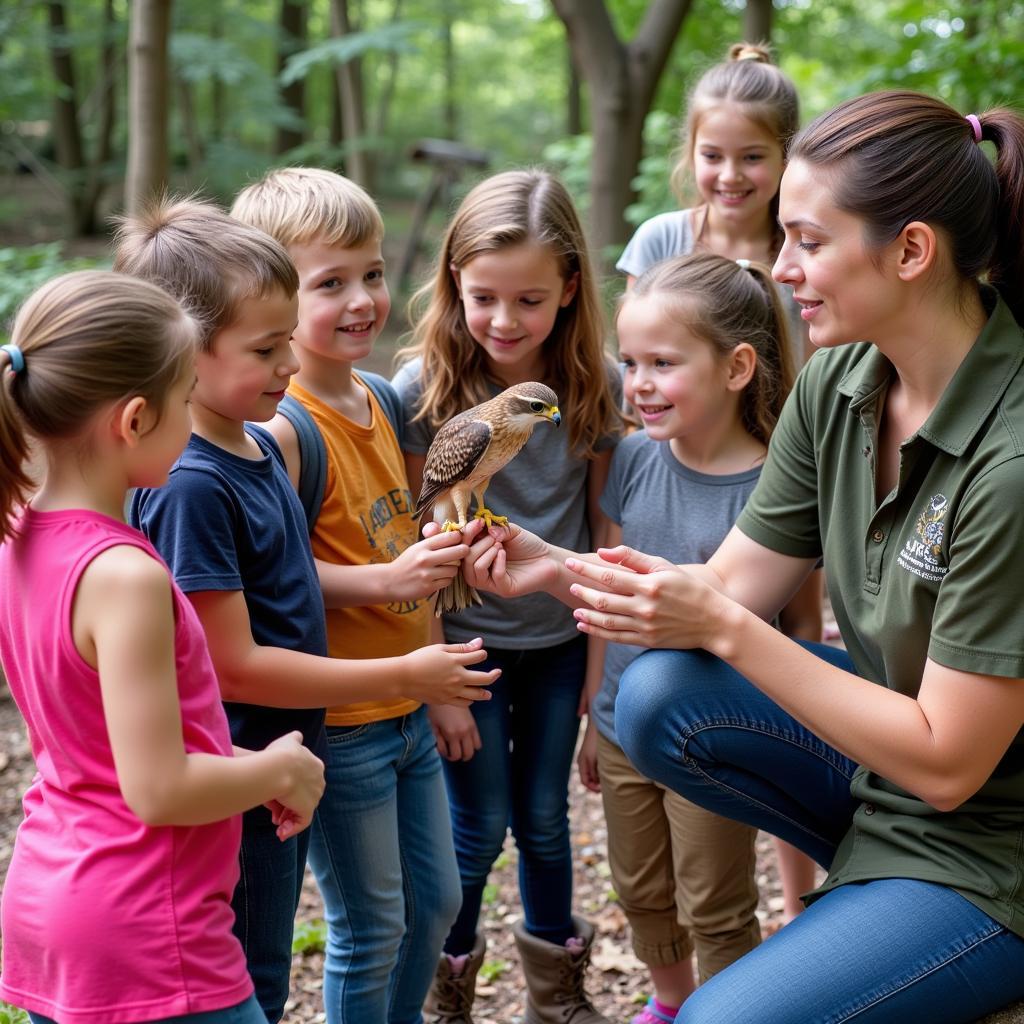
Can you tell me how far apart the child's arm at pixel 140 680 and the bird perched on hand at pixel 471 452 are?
107 centimetres

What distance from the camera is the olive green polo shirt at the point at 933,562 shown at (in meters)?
2.28

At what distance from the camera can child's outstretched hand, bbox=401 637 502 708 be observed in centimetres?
259

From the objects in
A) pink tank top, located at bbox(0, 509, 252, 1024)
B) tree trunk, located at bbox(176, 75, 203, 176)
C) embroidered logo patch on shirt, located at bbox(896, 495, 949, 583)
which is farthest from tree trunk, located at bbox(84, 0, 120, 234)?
embroidered logo patch on shirt, located at bbox(896, 495, 949, 583)

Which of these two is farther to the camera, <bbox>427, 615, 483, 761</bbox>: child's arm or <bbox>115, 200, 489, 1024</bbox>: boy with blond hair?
<bbox>427, 615, 483, 761</bbox>: child's arm

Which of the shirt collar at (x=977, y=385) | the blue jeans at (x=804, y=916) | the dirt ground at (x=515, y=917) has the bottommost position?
the dirt ground at (x=515, y=917)

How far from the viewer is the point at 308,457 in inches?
109

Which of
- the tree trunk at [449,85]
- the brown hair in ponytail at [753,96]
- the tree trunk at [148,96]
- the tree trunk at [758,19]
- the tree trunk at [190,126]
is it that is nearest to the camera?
the brown hair in ponytail at [753,96]

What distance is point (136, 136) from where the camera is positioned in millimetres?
6371

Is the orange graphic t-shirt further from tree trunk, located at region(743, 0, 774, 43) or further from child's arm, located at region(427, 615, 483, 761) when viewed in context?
tree trunk, located at region(743, 0, 774, 43)

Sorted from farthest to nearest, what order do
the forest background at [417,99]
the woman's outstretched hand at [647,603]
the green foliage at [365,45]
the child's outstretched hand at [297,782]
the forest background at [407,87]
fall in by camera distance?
the green foliage at [365,45], the forest background at [407,87], the forest background at [417,99], the woman's outstretched hand at [647,603], the child's outstretched hand at [297,782]

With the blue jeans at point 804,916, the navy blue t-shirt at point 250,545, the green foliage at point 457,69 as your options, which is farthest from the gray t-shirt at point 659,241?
the navy blue t-shirt at point 250,545

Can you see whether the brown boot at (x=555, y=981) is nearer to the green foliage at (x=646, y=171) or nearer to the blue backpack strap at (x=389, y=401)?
the blue backpack strap at (x=389, y=401)

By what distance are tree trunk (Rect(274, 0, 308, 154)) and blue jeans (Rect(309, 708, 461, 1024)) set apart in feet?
57.3

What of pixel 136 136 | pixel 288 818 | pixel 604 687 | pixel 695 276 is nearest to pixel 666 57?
pixel 136 136
